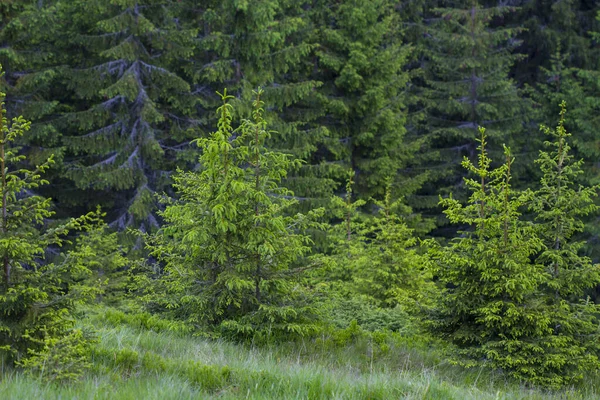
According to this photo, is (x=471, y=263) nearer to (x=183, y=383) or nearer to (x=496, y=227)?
(x=496, y=227)

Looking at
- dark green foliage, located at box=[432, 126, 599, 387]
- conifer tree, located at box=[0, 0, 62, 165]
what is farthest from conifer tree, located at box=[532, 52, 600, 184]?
conifer tree, located at box=[0, 0, 62, 165]

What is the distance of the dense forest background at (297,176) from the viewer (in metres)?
6.82

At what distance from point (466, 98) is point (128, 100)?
482 inches

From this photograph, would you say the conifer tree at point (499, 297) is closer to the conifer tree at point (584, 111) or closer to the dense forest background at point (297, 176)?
the dense forest background at point (297, 176)

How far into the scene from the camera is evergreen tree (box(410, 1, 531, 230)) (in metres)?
21.4

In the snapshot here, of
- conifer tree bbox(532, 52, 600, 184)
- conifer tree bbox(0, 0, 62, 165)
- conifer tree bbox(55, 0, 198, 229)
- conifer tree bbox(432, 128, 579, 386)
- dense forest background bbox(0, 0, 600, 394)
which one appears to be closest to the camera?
conifer tree bbox(432, 128, 579, 386)

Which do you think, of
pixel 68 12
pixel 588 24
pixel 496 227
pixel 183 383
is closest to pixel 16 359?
pixel 183 383

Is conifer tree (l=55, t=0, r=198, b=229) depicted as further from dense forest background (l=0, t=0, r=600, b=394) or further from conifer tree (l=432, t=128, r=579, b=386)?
conifer tree (l=432, t=128, r=579, b=386)

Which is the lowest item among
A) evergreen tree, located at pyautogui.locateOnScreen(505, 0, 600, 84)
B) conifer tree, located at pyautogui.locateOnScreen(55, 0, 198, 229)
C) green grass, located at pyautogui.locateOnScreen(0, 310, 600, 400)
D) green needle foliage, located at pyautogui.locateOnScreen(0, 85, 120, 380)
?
green grass, located at pyautogui.locateOnScreen(0, 310, 600, 400)

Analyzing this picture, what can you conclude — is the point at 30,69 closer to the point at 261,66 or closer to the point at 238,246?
the point at 261,66

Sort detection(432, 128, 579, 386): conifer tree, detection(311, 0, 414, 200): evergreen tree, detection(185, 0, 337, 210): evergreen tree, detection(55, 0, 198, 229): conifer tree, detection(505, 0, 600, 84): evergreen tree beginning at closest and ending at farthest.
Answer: detection(432, 128, 579, 386): conifer tree
detection(55, 0, 198, 229): conifer tree
detection(185, 0, 337, 210): evergreen tree
detection(311, 0, 414, 200): evergreen tree
detection(505, 0, 600, 84): evergreen tree

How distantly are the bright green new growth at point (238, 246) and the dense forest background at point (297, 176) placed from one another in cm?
3

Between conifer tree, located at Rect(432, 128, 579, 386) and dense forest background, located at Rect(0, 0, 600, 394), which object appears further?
dense forest background, located at Rect(0, 0, 600, 394)

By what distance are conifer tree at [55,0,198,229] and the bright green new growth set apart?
9.77 meters
